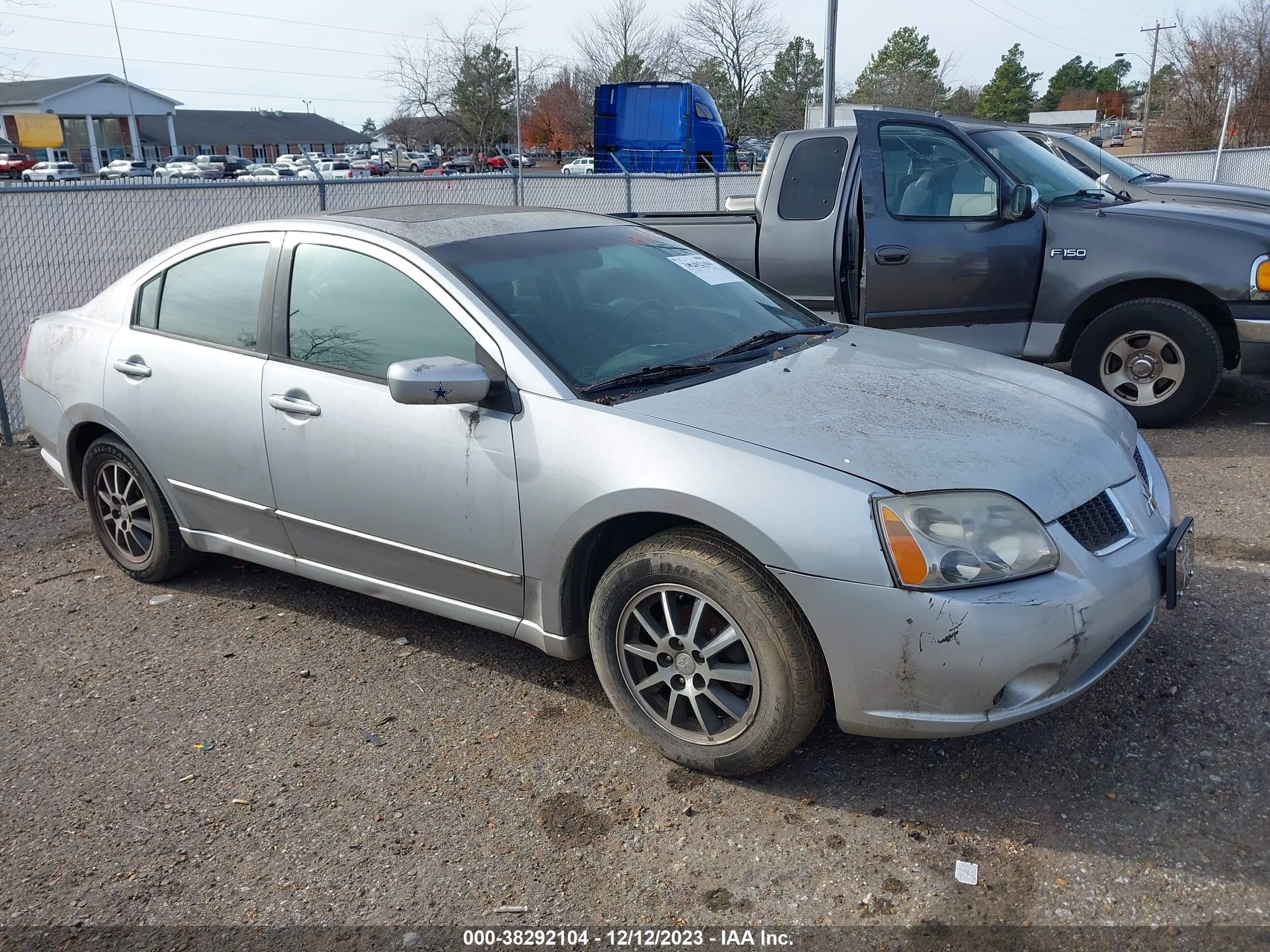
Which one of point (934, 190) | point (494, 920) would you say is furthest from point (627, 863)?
point (934, 190)

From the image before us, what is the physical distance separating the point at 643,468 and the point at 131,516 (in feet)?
9.43

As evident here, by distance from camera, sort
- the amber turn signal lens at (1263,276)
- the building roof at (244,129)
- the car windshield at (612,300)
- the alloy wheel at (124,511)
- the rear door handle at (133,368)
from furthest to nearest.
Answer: the building roof at (244,129) < the amber turn signal lens at (1263,276) < the alloy wheel at (124,511) < the rear door handle at (133,368) < the car windshield at (612,300)

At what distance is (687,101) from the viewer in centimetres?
2656

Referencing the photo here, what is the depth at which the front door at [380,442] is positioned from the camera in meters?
3.36

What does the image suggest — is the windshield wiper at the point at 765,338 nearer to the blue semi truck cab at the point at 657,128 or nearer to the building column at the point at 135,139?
the blue semi truck cab at the point at 657,128

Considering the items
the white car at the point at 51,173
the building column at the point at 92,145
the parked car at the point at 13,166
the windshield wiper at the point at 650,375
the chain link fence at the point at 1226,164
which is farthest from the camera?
the building column at the point at 92,145

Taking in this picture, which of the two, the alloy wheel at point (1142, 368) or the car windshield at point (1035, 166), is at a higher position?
the car windshield at point (1035, 166)

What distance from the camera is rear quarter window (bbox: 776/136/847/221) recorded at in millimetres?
6961

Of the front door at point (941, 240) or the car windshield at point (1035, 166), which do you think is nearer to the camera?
the front door at point (941, 240)

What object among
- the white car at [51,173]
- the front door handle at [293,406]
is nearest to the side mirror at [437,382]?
the front door handle at [293,406]

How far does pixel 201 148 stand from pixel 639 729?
92734 millimetres

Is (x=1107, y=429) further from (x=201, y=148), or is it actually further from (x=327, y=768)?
(x=201, y=148)

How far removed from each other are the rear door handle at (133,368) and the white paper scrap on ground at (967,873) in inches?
141

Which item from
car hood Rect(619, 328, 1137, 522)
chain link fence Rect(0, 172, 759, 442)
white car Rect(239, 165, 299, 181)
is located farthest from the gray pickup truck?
white car Rect(239, 165, 299, 181)
